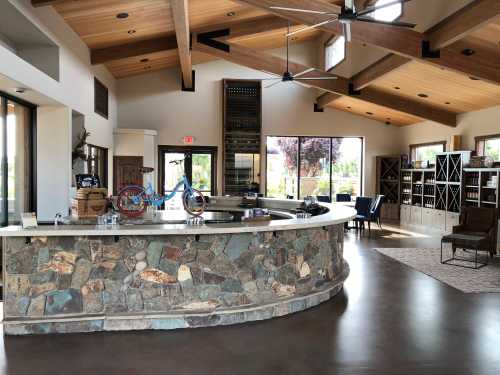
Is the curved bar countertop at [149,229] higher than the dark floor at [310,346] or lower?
higher

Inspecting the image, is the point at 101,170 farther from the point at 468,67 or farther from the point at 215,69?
the point at 468,67

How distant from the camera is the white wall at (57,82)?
205 inches

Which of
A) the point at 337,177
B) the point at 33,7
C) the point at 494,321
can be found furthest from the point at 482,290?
the point at 337,177

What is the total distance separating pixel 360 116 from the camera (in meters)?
13.2

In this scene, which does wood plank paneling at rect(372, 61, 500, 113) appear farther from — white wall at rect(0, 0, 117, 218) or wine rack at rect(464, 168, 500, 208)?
white wall at rect(0, 0, 117, 218)

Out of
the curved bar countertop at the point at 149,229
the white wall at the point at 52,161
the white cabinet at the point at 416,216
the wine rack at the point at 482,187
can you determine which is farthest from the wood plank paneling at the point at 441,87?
the white wall at the point at 52,161

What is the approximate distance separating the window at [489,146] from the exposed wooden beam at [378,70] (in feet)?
9.45

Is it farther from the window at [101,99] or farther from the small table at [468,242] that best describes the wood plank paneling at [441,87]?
the window at [101,99]

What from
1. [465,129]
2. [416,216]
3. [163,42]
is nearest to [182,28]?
[163,42]

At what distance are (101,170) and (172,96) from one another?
10.9ft

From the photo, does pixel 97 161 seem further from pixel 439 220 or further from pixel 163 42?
pixel 439 220

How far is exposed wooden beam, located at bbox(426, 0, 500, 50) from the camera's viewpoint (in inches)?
210

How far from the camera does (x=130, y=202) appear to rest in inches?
184

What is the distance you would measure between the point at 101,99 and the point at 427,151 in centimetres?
899
